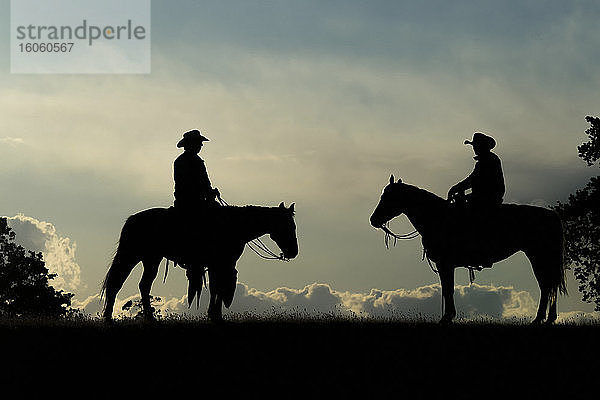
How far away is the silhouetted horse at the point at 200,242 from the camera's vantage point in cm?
1777

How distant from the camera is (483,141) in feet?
62.1

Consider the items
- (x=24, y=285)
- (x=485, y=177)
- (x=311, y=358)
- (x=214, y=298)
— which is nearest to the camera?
(x=311, y=358)

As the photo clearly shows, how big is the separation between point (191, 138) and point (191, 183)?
1.23 meters

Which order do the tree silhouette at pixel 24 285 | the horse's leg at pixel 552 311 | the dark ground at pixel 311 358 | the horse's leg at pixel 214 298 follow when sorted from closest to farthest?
the dark ground at pixel 311 358, the horse's leg at pixel 214 298, the horse's leg at pixel 552 311, the tree silhouette at pixel 24 285

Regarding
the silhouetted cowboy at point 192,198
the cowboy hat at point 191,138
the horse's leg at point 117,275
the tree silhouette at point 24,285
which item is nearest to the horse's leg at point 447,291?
the silhouetted cowboy at point 192,198

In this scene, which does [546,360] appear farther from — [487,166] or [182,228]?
[182,228]

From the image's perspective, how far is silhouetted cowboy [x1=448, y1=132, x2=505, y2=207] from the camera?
18.7 m

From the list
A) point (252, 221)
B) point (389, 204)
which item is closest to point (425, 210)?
point (389, 204)

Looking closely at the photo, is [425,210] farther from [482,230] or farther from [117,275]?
[117,275]

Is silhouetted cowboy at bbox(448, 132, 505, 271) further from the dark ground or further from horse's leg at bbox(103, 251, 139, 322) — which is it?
horse's leg at bbox(103, 251, 139, 322)

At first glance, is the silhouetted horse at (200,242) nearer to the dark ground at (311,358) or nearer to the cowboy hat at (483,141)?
the dark ground at (311,358)

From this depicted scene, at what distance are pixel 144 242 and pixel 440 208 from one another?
7.75m

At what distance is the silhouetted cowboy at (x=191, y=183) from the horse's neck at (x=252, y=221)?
79 centimetres

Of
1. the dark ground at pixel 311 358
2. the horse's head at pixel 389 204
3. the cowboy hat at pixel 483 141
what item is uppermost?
the cowboy hat at pixel 483 141
